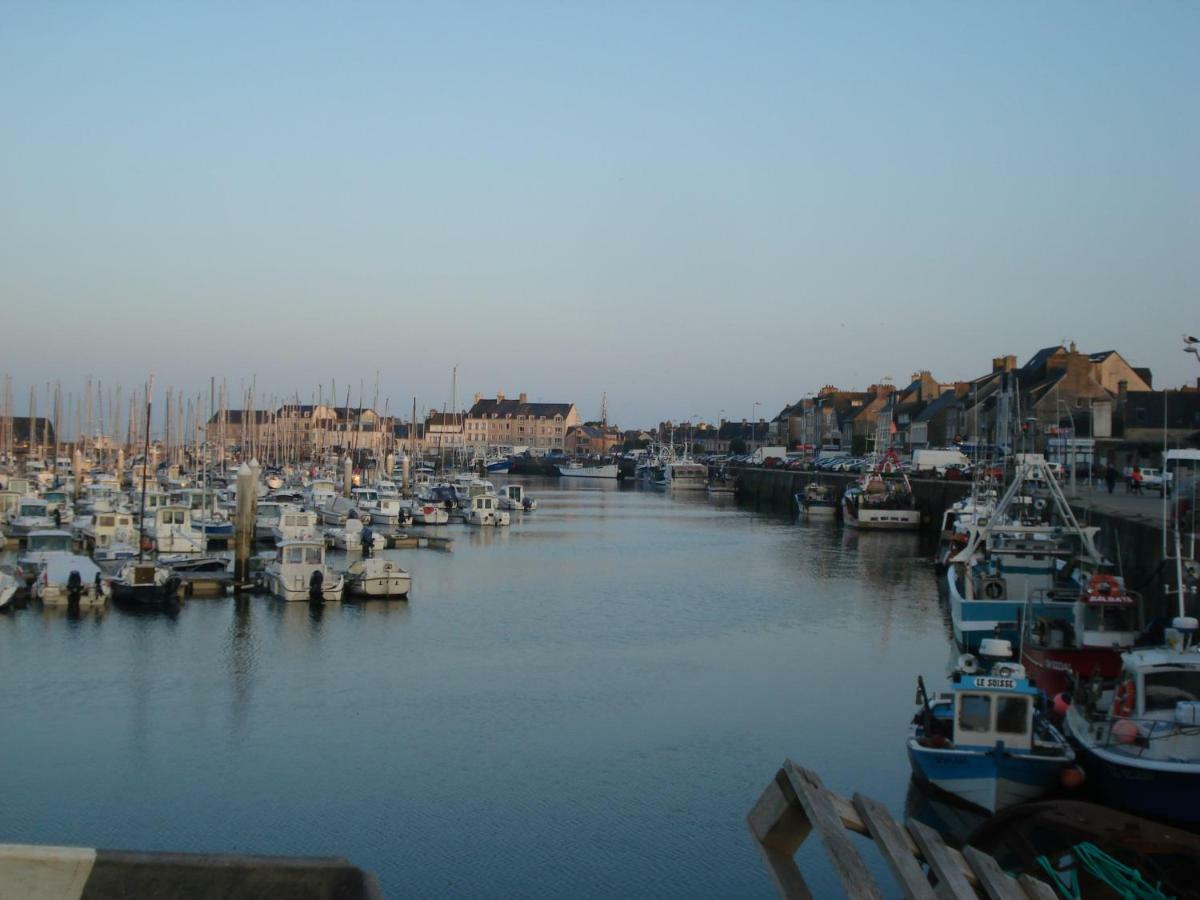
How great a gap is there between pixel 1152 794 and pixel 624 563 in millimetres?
34289

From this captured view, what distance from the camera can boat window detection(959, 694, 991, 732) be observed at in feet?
48.4

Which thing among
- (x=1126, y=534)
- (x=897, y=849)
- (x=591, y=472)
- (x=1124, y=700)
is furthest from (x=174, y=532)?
(x=591, y=472)

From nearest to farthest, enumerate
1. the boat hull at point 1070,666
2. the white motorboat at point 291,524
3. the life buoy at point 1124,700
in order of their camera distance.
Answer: the life buoy at point 1124,700 → the boat hull at point 1070,666 → the white motorboat at point 291,524

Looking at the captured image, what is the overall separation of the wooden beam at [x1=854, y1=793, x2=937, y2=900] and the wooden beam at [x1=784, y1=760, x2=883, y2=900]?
14cm

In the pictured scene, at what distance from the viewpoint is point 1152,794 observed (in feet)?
43.0

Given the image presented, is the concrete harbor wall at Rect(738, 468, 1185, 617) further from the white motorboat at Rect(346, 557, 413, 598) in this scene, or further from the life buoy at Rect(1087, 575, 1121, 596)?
the white motorboat at Rect(346, 557, 413, 598)

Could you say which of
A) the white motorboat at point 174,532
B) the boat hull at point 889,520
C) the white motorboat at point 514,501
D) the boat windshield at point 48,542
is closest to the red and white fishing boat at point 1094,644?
the white motorboat at point 174,532

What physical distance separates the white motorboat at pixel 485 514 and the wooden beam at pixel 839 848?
5611cm

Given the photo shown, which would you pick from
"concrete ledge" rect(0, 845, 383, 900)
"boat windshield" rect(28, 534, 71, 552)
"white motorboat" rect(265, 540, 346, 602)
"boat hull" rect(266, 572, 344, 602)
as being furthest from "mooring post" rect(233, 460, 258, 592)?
"concrete ledge" rect(0, 845, 383, 900)

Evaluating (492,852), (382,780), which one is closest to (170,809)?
(382,780)

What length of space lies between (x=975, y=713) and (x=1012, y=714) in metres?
0.42

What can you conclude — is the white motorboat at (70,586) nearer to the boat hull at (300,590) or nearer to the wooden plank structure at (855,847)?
the boat hull at (300,590)

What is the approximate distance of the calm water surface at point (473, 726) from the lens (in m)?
14.9

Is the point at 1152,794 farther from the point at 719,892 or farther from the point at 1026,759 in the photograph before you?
the point at 719,892
